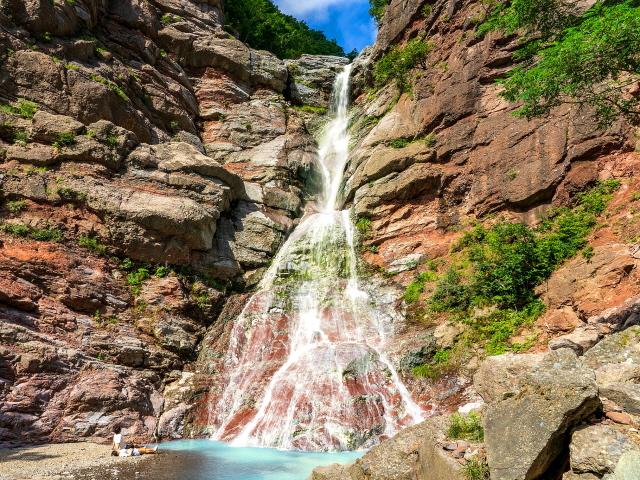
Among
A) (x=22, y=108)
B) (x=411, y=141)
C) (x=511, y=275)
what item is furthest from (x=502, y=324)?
(x=22, y=108)

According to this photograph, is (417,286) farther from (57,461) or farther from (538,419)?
(538,419)

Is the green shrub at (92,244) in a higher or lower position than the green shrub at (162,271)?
higher

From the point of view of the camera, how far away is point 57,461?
37.8 ft

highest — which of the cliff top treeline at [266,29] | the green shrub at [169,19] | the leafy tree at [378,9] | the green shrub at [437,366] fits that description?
the cliff top treeline at [266,29]

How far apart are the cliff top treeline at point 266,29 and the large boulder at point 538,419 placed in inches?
1809

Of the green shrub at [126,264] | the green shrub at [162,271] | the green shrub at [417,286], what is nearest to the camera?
the green shrub at [417,286]

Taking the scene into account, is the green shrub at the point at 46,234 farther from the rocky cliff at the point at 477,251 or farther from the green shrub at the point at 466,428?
the green shrub at the point at 466,428

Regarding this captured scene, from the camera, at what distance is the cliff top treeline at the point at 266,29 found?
49.1 meters

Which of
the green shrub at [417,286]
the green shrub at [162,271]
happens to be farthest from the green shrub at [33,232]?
the green shrub at [417,286]

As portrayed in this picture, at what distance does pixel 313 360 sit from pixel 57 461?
29.0 ft

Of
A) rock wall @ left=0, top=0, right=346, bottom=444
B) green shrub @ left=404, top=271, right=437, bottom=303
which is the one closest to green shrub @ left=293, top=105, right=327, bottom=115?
rock wall @ left=0, top=0, right=346, bottom=444

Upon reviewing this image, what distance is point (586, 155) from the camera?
62.4 ft

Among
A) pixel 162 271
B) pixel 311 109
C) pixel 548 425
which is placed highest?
pixel 311 109

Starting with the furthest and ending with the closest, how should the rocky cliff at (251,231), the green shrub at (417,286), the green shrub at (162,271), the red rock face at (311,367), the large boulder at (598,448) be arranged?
the green shrub at (162,271) → the green shrub at (417,286) → the red rock face at (311,367) → the rocky cliff at (251,231) → the large boulder at (598,448)
